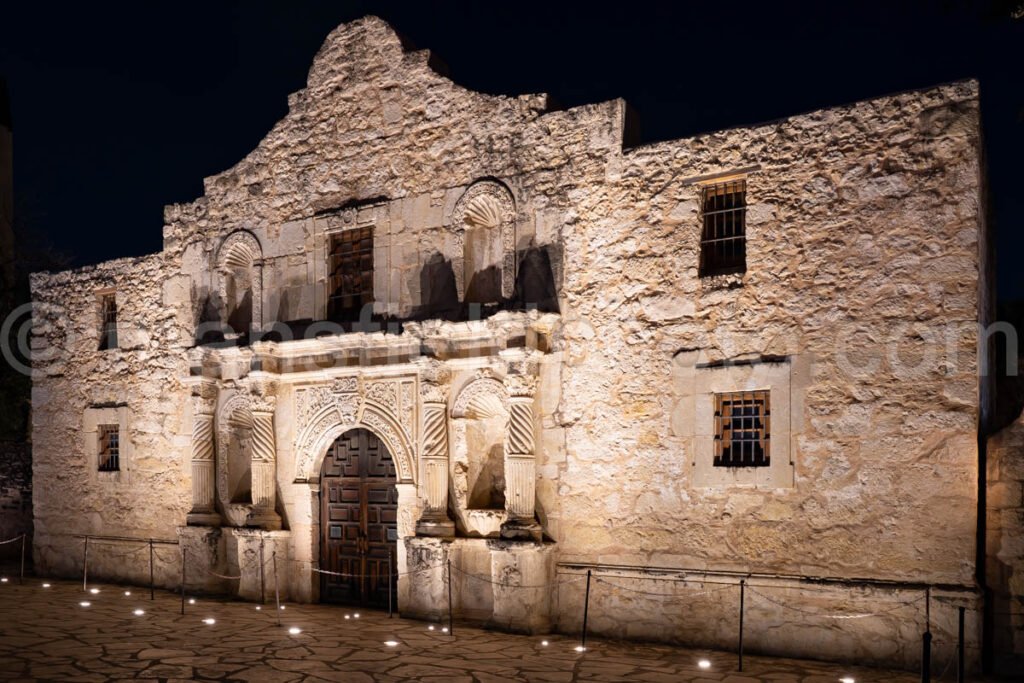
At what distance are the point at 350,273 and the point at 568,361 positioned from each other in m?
3.71

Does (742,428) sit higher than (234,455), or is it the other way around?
(742,428)

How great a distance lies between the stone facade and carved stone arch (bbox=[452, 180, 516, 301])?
36mm

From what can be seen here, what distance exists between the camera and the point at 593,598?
1004 centimetres

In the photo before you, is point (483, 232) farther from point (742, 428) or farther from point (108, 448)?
point (108, 448)

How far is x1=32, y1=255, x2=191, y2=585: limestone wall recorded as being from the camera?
13.8 m

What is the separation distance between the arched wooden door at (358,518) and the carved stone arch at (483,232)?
267 centimetres

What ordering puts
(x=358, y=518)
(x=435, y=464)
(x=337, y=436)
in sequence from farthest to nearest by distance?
(x=337, y=436)
(x=358, y=518)
(x=435, y=464)

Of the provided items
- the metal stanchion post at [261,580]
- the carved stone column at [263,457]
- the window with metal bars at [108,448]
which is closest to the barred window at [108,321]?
the window with metal bars at [108,448]

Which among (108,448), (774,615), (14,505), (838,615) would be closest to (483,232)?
(774,615)

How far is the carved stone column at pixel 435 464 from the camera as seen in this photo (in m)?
10.9

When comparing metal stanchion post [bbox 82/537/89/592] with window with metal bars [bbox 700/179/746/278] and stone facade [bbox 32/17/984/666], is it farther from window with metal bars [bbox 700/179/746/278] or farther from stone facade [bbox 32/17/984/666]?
window with metal bars [bbox 700/179/746/278]

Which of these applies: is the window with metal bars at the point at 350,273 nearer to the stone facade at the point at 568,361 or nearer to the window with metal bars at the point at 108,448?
the stone facade at the point at 568,361

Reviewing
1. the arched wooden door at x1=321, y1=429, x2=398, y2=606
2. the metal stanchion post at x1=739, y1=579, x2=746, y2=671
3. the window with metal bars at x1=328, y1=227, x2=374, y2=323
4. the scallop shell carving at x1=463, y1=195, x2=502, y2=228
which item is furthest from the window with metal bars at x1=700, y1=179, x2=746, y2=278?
the arched wooden door at x1=321, y1=429, x2=398, y2=606

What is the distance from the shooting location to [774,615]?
899cm
